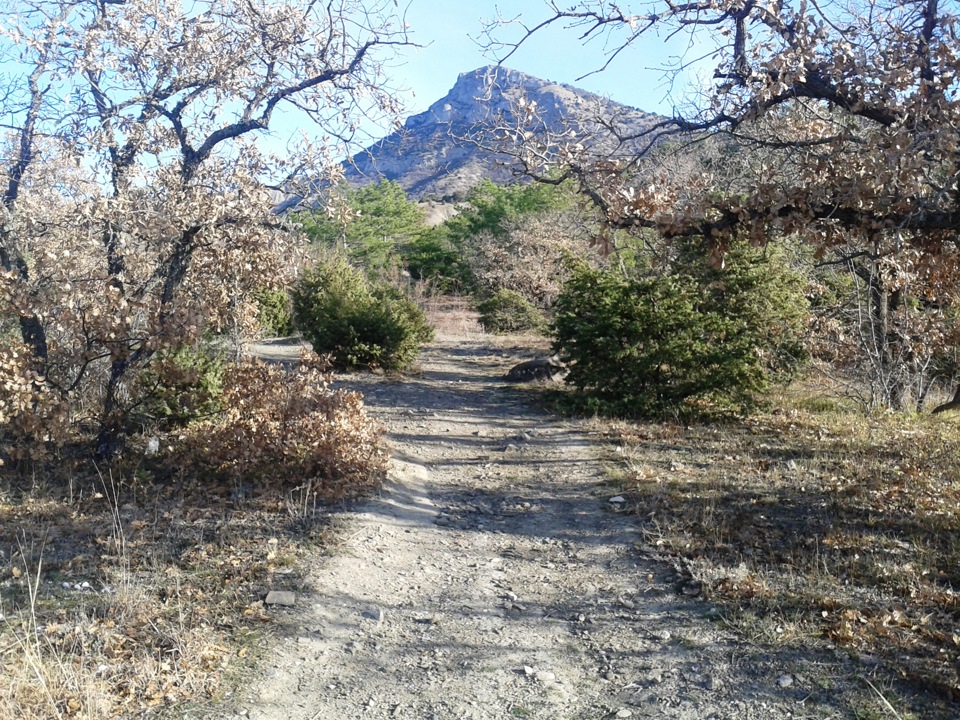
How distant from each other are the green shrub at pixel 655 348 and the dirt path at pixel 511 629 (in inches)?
126

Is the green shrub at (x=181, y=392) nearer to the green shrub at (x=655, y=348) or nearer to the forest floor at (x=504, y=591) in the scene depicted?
the forest floor at (x=504, y=591)

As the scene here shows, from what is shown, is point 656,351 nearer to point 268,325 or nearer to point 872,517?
point 872,517

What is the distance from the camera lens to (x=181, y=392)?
8531 millimetres

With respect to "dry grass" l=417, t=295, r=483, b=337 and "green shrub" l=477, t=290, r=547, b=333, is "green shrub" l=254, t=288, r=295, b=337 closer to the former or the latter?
"dry grass" l=417, t=295, r=483, b=337

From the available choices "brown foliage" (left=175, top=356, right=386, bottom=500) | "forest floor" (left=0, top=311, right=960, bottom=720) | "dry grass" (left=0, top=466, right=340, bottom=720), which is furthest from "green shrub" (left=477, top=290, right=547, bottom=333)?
"dry grass" (left=0, top=466, right=340, bottom=720)

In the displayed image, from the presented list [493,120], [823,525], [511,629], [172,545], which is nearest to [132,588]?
[172,545]

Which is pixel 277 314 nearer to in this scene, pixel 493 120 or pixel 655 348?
pixel 655 348

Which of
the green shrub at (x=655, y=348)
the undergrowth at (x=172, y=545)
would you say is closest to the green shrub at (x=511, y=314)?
the green shrub at (x=655, y=348)

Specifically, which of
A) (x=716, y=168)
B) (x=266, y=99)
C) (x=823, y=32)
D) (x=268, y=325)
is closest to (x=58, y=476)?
(x=266, y=99)

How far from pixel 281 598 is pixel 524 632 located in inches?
59.8

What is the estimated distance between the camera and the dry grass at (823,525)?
4.59 metres

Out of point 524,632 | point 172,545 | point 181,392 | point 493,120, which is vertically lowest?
point 524,632

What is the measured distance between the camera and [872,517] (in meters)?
6.62

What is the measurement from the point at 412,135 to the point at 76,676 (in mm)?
5944
